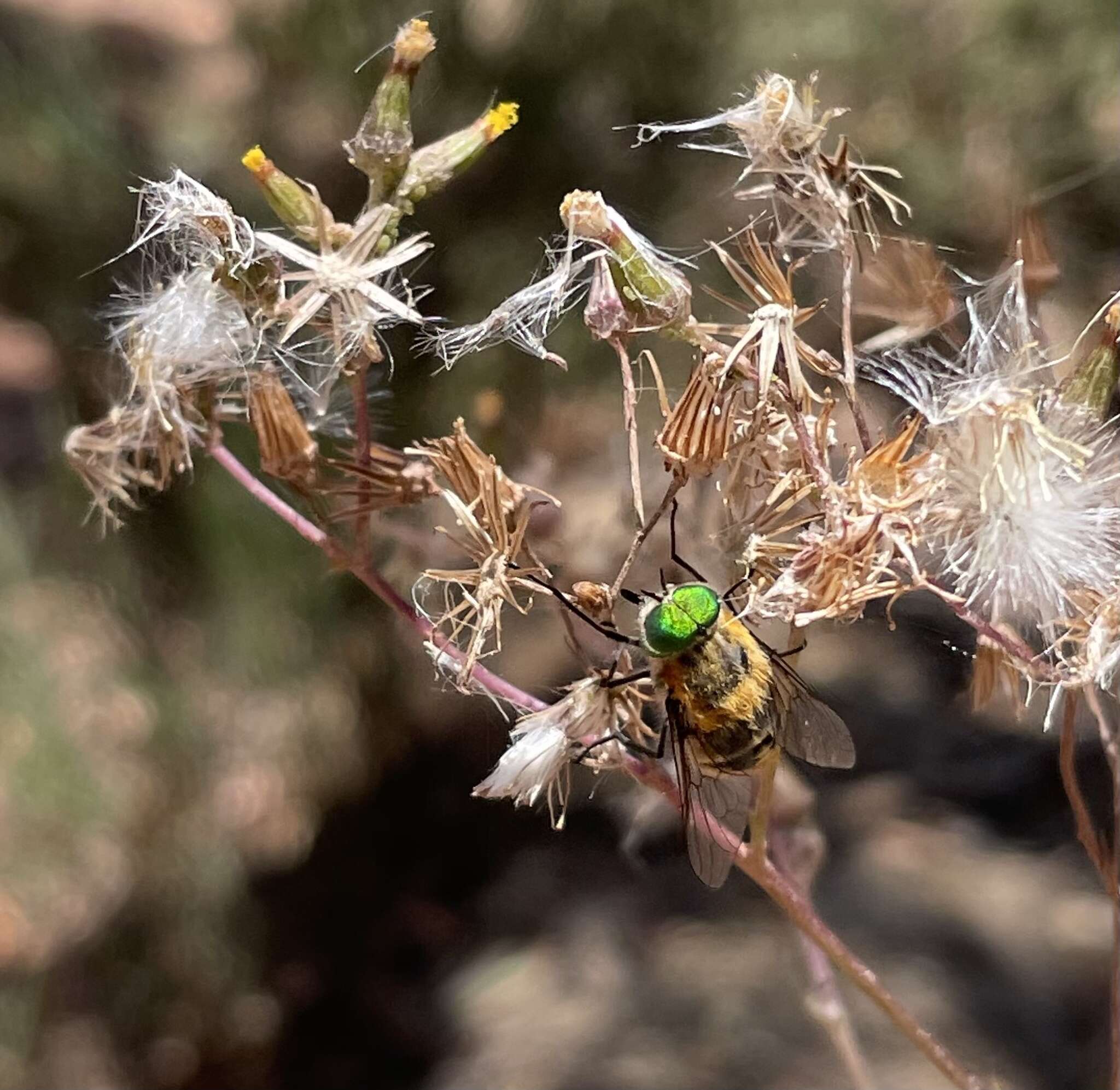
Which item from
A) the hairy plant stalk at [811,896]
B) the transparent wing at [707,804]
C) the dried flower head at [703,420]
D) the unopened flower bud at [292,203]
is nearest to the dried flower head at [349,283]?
the unopened flower bud at [292,203]

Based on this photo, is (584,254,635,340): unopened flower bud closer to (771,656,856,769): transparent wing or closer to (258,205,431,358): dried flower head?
(258,205,431,358): dried flower head

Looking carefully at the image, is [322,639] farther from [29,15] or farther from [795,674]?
[29,15]

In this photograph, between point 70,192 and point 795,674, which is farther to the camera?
point 70,192

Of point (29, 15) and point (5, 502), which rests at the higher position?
point (29, 15)

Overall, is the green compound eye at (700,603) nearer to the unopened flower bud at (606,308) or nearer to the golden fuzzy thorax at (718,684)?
the golden fuzzy thorax at (718,684)

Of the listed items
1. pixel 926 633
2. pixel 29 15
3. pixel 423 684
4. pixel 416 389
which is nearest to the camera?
pixel 926 633

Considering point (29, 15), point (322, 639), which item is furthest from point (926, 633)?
point (29, 15)

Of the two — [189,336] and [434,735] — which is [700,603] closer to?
[189,336]

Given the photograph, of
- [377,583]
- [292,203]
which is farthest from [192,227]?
[377,583]
